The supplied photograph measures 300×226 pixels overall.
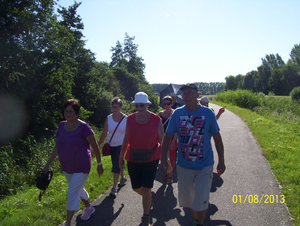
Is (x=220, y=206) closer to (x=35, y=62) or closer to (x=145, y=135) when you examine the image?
(x=145, y=135)

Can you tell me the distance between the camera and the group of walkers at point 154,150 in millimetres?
2939

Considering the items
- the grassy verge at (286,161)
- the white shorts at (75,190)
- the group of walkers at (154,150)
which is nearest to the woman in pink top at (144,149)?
the group of walkers at (154,150)

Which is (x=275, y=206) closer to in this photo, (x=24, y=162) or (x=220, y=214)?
(x=220, y=214)

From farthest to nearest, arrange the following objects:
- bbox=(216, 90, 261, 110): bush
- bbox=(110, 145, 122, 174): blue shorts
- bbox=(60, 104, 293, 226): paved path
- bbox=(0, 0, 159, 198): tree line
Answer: bbox=(216, 90, 261, 110): bush
bbox=(0, 0, 159, 198): tree line
bbox=(110, 145, 122, 174): blue shorts
bbox=(60, 104, 293, 226): paved path

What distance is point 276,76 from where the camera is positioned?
7912 cm

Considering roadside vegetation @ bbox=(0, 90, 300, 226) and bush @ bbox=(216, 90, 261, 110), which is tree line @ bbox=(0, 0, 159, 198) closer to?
roadside vegetation @ bbox=(0, 90, 300, 226)

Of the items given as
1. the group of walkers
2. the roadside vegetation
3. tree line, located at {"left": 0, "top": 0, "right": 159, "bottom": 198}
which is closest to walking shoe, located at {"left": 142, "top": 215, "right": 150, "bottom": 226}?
the group of walkers

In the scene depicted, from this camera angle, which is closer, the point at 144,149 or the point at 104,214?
the point at 144,149

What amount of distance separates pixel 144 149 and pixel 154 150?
159 mm

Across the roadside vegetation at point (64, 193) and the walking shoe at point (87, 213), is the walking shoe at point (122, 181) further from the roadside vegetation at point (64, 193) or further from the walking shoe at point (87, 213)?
the walking shoe at point (87, 213)

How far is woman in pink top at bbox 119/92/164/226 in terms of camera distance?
3369mm

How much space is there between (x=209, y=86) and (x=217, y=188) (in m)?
195

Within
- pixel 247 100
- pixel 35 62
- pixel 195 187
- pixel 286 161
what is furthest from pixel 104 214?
pixel 247 100
